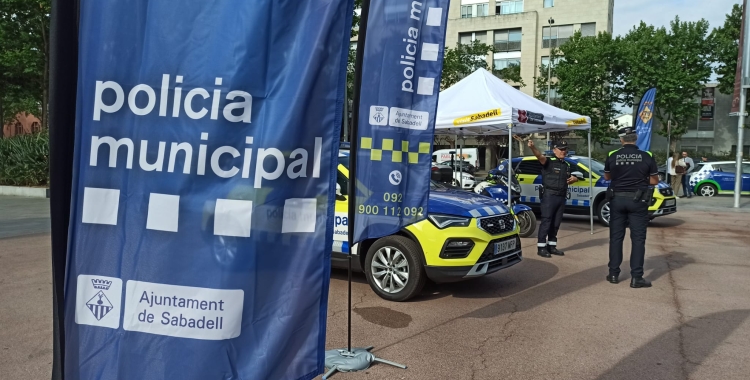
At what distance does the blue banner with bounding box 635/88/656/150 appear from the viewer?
51.3ft

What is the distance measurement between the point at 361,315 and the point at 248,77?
4.19 meters

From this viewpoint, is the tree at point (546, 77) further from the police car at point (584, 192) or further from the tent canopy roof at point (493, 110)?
the tent canopy roof at point (493, 110)

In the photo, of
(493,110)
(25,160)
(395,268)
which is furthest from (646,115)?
(25,160)

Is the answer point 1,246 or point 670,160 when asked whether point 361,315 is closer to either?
point 1,246

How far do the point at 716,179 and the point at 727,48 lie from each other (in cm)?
2341

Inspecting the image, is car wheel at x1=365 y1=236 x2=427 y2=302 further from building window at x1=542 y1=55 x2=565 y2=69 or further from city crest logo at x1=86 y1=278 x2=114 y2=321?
building window at x1=542 y1=55 x2=565 y2=69

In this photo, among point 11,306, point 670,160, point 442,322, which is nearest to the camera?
point 442,322

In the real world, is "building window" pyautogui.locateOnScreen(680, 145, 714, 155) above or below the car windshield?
above

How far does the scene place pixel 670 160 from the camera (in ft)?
68.7

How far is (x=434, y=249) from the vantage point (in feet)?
19.2

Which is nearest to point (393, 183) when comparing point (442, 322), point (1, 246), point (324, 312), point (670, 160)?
point (442, 322)

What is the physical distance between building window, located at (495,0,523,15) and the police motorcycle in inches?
1657

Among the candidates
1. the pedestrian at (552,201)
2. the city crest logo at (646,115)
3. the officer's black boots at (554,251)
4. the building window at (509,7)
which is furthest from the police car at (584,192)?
the building window at (509,7)

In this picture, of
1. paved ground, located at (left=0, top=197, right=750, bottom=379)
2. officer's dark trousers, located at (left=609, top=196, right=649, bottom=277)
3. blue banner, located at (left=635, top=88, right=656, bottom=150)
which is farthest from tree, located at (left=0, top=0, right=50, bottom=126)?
officer's dark trousers, located at (left=609, top=196, right=649, bottom=277)
